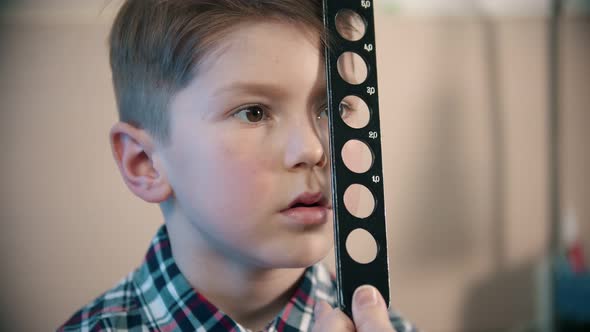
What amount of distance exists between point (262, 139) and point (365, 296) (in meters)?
0.11

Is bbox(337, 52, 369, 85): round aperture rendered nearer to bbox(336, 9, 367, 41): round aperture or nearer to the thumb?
bbox(336, 9, 367, 41): round aperture

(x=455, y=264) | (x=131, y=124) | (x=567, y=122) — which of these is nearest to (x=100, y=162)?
(x=131, y=124)

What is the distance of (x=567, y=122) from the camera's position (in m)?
0.80

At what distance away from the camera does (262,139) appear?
312mm

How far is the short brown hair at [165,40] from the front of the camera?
0.32 metres

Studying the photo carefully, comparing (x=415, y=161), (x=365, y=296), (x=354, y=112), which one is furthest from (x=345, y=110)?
(x=415, y=161)

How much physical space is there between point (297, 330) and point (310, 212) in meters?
0.13

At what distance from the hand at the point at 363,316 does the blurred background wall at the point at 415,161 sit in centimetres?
16

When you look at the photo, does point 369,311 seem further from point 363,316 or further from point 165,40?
point 165,40

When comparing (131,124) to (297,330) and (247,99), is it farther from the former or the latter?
(297,330)

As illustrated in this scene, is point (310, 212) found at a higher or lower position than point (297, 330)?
higher

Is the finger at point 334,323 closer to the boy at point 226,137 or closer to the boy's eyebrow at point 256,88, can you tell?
the boy at point 226,137

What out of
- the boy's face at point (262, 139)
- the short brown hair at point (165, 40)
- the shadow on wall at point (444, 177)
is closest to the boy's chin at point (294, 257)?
the boy's face at point (262, 139)

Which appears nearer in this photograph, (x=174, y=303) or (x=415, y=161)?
(x=174, y=303)
